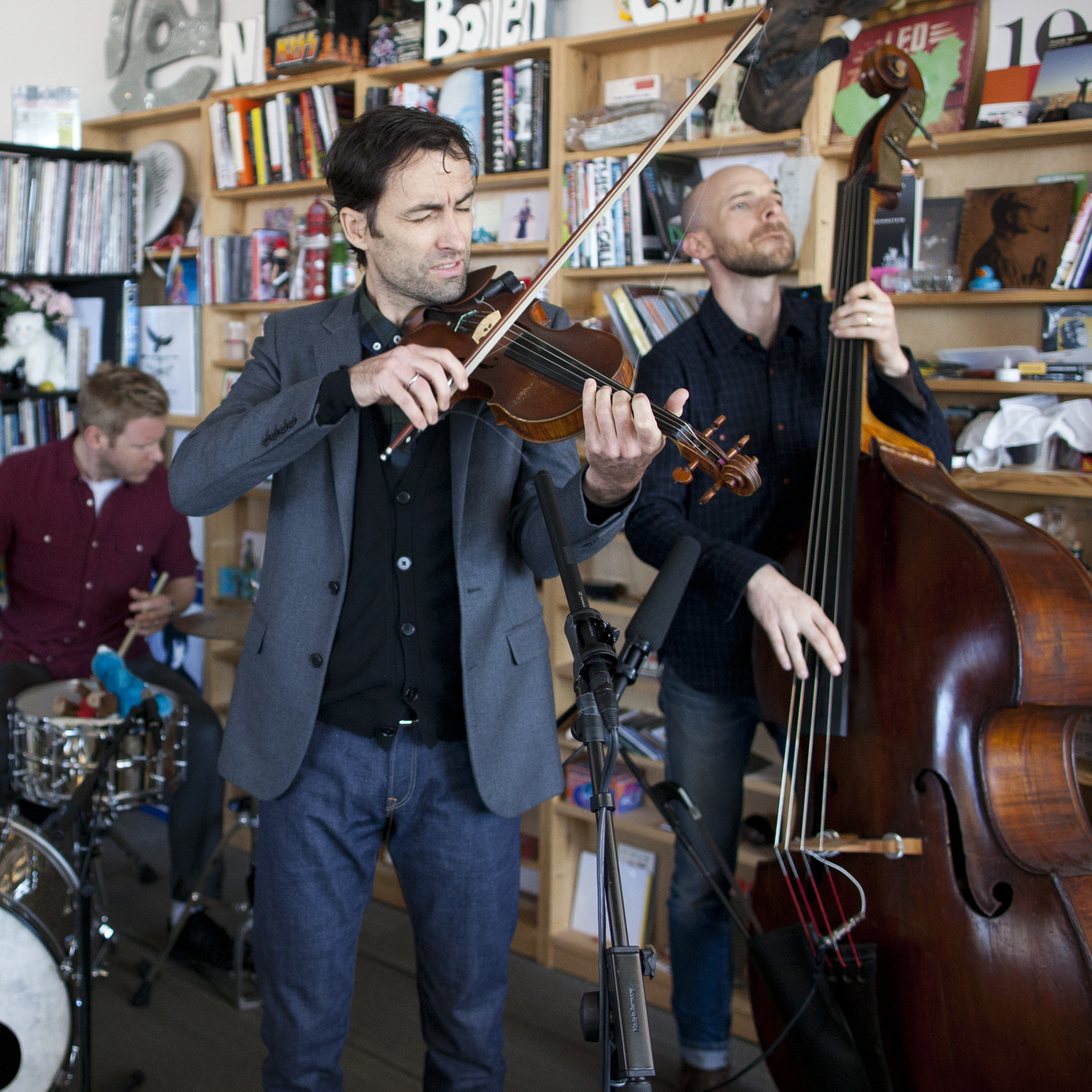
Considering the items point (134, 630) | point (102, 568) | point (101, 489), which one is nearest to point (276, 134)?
point (101, 489)

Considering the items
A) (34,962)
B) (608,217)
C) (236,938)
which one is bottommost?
(236,938)

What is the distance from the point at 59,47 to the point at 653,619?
3828 mm

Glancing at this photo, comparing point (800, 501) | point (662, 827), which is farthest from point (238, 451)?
point (662, 827)

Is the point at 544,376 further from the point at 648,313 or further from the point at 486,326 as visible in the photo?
the point at 648,313

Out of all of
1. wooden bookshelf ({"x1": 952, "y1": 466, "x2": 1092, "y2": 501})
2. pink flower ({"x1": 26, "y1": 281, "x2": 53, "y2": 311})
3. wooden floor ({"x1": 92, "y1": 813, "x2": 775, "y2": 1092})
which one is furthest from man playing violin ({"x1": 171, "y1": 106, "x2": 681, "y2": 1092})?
pink flower ({"x1": 26, "y1": 281, "x2": 53, "y2": 311})

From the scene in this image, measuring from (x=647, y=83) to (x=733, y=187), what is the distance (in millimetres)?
840

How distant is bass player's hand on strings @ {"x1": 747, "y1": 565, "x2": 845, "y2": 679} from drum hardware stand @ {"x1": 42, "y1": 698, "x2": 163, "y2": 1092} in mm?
1223

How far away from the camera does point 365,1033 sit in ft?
7.91

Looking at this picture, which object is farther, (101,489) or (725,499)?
(101,489)

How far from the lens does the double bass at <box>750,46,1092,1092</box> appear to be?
127cm

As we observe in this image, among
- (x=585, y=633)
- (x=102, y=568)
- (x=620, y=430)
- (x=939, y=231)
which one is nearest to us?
(x=585, y=633)

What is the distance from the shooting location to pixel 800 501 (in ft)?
6.24

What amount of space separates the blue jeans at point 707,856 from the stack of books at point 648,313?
84 centimetres

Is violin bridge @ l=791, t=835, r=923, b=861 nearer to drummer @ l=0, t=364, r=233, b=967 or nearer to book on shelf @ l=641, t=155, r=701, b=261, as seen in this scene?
book on shelf @ l=641, t=155, r=701, b=261
